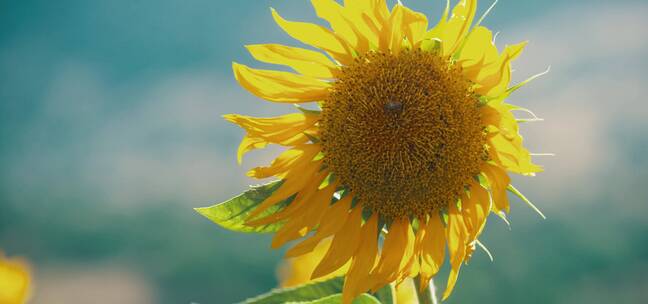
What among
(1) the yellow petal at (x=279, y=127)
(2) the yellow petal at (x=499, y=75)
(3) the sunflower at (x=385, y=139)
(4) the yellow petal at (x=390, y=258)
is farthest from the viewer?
(1) the yellow petal at (x=279, y=127)

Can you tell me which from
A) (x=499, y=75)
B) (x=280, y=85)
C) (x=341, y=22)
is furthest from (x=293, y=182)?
(x=499, y=75)

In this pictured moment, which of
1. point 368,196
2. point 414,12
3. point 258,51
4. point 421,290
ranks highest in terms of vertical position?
point 258,51

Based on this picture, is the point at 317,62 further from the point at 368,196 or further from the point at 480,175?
the point at 480,175

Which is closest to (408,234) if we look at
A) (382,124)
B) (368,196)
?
(368,196)

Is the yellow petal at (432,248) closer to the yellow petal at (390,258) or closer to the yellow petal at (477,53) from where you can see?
the yellow petal at (390,258)

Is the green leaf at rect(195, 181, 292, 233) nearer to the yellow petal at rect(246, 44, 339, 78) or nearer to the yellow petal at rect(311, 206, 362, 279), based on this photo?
the yellow petal at rect(311, 206, 362, 279)

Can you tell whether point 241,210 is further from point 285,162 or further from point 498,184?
point 498,184

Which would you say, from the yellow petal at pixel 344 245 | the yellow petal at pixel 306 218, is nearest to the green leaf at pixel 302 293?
the yellow petal at pixel 344 245

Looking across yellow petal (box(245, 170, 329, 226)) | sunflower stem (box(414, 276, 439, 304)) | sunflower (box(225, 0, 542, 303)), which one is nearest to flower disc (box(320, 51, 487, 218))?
sunflower (box(225, 0, 542, 303))
